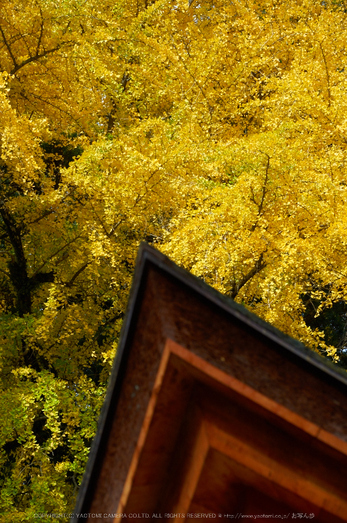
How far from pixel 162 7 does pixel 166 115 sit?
24.9ft

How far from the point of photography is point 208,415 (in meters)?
3.00

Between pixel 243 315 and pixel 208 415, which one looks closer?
pixel 243 315

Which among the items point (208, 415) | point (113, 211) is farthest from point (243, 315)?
point (113, 211)

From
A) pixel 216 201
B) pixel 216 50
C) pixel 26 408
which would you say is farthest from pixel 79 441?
pixel 216 50

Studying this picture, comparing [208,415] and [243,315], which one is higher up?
[243,315]

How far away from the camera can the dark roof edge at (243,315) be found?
2758 millimetres

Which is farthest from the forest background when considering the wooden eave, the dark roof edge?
the dark roof edge

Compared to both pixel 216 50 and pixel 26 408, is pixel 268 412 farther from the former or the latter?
pixel 216 50

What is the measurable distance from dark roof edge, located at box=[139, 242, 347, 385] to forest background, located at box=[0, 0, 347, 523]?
9311 mm

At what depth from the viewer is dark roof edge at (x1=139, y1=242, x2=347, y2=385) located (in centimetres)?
276

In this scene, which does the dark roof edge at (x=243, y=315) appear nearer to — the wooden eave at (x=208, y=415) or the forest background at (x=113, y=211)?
the wooden eave at (x=208, y=415)

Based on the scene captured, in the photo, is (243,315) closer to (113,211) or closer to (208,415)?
(208,415)

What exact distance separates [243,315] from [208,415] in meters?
0.69

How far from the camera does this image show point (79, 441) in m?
12.3
